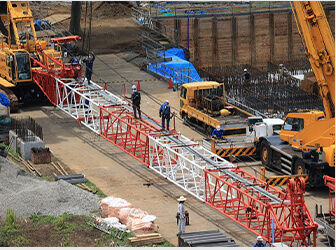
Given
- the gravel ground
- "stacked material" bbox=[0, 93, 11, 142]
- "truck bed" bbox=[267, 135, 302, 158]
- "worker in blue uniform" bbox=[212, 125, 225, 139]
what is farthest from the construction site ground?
"stacked material" bbox=[0, 93, 11, 142]

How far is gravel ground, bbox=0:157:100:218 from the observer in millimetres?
34000

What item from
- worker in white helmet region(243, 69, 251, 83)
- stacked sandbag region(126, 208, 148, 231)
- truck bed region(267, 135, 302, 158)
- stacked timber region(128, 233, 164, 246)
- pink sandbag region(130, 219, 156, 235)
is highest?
worker in white helmet region(243, 69, 251, 83)

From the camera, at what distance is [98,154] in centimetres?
4331

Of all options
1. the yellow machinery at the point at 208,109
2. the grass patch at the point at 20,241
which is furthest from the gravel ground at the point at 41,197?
the yellow machinery at the point at 208,109

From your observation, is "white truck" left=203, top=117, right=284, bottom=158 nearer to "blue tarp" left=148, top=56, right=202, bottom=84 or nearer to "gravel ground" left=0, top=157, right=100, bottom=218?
"gravel ground" left=0, top=157, right=100, bottom=218

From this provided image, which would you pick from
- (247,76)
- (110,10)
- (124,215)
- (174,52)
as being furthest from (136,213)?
(110,10)

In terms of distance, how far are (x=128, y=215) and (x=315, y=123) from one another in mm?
10703

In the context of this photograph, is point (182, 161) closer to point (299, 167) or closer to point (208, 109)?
→ point (299, 167)

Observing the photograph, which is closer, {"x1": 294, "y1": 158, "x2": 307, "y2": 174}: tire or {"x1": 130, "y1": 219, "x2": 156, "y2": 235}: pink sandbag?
{"x1": 130, "y1": 219, "x2": 156, "y2": 235}: pink sandbag

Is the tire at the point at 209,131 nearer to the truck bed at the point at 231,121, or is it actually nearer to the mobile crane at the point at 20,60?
the truck bed at the point at 231,121

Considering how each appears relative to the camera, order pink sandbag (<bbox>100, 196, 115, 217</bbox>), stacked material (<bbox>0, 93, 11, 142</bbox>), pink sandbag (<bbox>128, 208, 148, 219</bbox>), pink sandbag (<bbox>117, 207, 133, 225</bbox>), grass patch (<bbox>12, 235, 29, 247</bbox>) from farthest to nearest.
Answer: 1. stacked material (<bbox>0, 93, 11, 142</bbox>)
2. pink sandbag (<bbox>100, 196, 115, 217</bbox>)
3. pink sandbag (<bbox>117, 207, 133, 225</bbox>)
4. pink sandbag (<bbox>128, 208, 148, 219</bbox>)
5. grass patch (<bbox>12, 235, 29, 247</bbox>)

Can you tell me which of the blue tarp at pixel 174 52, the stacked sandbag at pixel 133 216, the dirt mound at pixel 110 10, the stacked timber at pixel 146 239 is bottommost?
the stacked timber at pixel 146 239

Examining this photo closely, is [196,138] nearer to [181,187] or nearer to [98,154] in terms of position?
[98,154]

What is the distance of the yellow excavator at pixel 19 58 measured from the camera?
50906 mm
